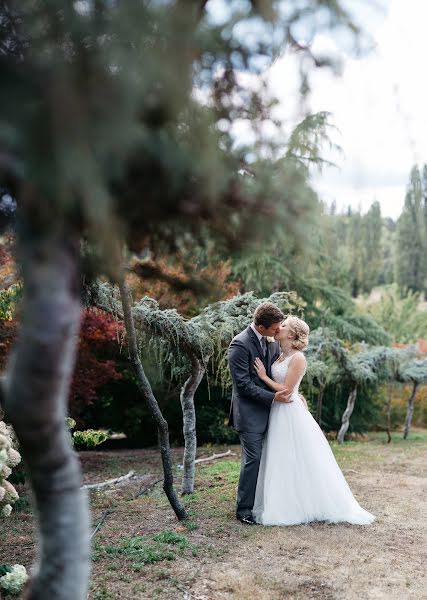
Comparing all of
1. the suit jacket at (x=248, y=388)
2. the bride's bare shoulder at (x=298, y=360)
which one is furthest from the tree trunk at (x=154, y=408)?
the bride's bare shoulder at (x=298, y=360)

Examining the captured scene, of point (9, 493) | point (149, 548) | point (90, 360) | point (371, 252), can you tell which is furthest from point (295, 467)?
point (371, 252)

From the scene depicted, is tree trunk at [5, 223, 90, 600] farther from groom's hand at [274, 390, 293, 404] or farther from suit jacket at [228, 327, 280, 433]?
groom's hand at [274, 390, 293, 404]

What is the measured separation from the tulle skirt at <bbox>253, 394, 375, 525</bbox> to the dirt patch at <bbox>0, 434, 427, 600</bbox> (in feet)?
0.60

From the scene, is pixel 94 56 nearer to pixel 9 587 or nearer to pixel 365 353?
pixel 9 587

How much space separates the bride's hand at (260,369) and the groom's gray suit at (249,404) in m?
0.05

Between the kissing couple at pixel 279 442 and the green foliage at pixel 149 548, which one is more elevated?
the kissing couple at pixel 279 442

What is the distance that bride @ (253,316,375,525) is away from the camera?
625 cm

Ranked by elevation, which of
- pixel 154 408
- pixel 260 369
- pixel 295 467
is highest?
pixel 260 369

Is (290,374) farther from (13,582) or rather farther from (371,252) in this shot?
(371,252)

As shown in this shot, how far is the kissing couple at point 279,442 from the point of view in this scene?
6.27 metres

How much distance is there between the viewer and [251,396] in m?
6.55

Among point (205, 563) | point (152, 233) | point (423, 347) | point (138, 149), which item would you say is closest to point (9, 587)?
point (205, 563)

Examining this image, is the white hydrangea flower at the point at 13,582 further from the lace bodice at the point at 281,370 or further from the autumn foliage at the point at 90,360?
the autumn foliage at the point at 90,360

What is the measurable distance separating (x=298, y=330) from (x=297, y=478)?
5.10 feet
